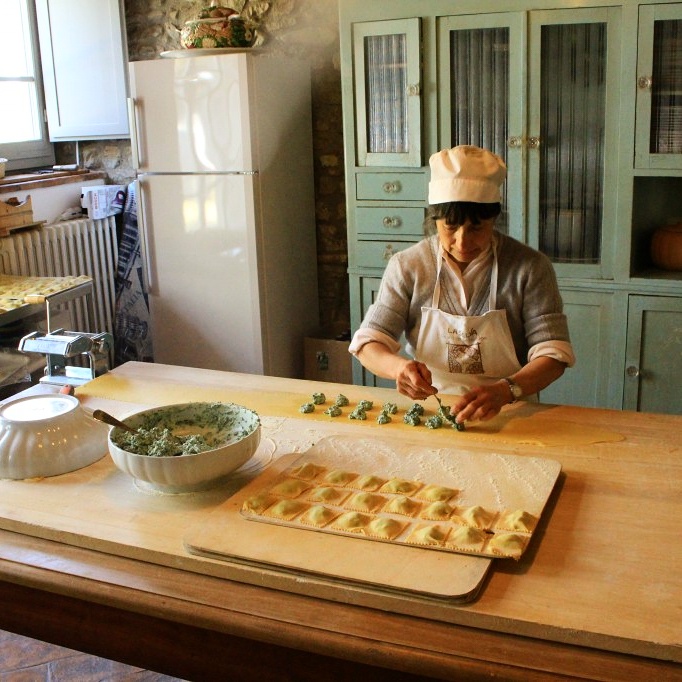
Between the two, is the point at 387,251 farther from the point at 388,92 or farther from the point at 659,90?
the point at 659,90

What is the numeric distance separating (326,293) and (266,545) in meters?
3.27

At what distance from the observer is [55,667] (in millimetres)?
2570

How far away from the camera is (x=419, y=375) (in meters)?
1.89

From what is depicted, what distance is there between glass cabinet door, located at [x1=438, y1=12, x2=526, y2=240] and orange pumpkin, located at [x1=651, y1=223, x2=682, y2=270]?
524 millimetres

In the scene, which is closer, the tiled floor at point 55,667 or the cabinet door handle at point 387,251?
the tiled floor at point 55,667

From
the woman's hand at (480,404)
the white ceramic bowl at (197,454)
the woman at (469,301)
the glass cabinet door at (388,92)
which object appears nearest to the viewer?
the white ceramic bowl at (197,454)

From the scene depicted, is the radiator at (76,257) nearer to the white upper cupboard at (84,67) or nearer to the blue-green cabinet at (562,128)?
the white upper cupboard at (84,67)

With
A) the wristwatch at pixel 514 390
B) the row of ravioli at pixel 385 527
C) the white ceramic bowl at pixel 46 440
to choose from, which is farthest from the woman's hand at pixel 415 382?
the white ceramic bowl at pixel 46 440

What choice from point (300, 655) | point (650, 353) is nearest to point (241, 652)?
point (300, 655)

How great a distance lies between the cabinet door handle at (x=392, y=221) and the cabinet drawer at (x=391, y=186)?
0.27 ft

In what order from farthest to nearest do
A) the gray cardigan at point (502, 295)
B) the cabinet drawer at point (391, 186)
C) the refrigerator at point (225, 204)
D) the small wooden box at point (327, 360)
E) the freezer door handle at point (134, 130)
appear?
1. the small wooden box at point (327, 360)
2. the freezer door handle at point (134, 130)
3. the refrigerator at point (225, 204)
4. the cabinet drawer at point (391, 186)
5. the gray cardigan at point (502, 295)

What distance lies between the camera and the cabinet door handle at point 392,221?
12.1ft

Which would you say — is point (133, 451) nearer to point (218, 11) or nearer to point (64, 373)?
point (64, 373)

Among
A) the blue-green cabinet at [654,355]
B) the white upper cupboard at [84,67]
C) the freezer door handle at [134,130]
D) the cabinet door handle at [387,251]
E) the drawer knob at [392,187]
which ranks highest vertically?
the white upper cupboard at [84,67]
